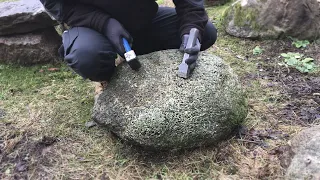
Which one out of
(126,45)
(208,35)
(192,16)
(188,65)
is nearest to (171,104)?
(188,65)

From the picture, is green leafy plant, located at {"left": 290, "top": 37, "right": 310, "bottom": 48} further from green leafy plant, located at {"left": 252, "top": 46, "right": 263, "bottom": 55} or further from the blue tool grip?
the blue tool grip

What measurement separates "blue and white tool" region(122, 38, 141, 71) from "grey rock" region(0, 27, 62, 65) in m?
1.69

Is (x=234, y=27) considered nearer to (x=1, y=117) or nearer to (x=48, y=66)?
(x=48, y=66)

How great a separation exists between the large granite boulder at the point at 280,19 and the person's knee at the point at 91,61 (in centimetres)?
226

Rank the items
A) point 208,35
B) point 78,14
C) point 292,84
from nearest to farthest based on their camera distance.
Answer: point 78,14 → point 208,35 → point 292,84

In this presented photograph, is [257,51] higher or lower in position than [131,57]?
lower

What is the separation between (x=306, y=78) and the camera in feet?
10.7

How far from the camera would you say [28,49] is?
3689 millimetres

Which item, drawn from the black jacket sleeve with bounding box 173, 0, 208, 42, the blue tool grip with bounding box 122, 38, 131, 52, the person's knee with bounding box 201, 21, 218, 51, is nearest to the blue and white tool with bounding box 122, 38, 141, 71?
the blue tool grip with bounding box 122, 38, 131, 52

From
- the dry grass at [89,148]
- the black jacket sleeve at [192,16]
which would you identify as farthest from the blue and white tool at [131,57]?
the dry grass at [89,148]

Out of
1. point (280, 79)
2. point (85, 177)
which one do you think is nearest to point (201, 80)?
point (85, 177)

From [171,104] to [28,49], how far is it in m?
2.13

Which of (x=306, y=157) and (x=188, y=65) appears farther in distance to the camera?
(x=188, y=65)

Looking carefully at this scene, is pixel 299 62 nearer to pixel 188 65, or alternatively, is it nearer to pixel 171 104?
pixel 188 65
